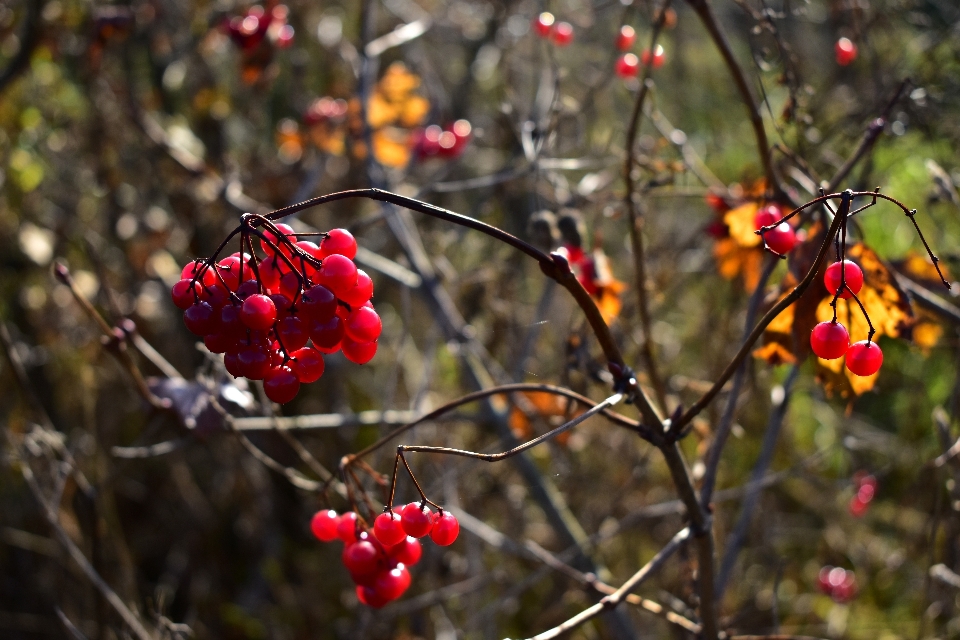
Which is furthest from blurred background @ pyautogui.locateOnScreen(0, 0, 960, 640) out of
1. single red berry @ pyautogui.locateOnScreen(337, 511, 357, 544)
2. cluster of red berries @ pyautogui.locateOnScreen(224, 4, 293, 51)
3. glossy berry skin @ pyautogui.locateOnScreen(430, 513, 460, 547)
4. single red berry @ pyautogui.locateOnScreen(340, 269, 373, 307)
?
single red berry @ pyautogui.locateOnScreen(340, 269, 373, 307)

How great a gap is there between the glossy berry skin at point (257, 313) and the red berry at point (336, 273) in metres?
0.07

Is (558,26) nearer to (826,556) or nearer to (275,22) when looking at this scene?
(275,22)

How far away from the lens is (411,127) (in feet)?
9.50

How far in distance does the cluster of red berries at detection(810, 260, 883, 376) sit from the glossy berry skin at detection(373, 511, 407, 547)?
56 cm

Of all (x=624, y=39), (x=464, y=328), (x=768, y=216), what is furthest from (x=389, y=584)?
(x=624, y=39)

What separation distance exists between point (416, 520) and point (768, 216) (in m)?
0.79

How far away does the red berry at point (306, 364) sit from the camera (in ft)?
3.15

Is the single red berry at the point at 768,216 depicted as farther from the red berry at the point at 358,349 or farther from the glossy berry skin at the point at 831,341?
the red berry at the point at 358,349

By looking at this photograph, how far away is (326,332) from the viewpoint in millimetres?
882

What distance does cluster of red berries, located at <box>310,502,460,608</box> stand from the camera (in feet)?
3.34

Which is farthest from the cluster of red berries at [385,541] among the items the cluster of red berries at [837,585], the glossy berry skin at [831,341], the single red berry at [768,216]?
the cluster of red berries at [837,585]

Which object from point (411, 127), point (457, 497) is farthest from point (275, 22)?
point (457, 497)

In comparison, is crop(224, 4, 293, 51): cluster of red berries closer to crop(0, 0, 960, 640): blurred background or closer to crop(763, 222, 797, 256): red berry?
crop(0, 0, 960, 640): blurred background

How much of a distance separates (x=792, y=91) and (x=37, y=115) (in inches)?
102
